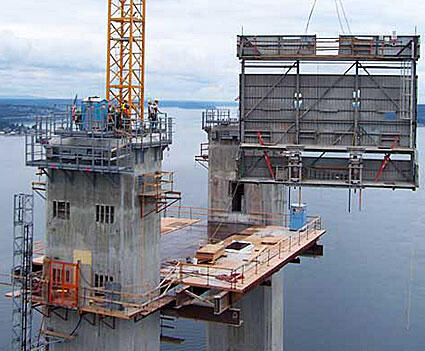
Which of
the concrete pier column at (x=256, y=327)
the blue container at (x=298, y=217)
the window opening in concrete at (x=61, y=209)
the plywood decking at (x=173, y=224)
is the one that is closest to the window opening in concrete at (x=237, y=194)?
the plywood decking at (x=173, y=224)

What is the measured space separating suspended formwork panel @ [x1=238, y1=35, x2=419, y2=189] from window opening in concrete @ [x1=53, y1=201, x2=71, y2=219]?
10567 millimetres

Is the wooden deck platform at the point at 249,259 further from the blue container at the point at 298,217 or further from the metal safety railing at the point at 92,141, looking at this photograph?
the metal safety railing at the point at 92,141

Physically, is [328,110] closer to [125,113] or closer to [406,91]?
[406,91]

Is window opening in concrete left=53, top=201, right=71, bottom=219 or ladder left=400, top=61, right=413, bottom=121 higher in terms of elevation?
ladder left=400, top=61, right=413, bottom=121

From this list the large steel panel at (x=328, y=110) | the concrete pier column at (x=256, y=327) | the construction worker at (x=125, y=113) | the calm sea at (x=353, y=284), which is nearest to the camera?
the construction worker at (x=125, y=113)

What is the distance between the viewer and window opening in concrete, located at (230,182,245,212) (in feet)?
154

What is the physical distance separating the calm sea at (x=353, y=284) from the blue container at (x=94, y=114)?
27.2 metres

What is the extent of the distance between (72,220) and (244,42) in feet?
44.6

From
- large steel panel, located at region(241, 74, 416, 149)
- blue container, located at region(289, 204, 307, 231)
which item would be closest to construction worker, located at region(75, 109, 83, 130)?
large steel panel, located at region(241, 74, 416, 149)

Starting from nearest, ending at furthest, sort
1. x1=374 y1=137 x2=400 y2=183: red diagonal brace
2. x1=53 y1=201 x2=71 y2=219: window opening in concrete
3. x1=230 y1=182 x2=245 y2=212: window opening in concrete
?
1. x1=53 y1=201 x2=71 y2=219: window opening in concrete
2. x1=374 y1=137 x2=400 y2=183: red diagonal brace
3. x1=230 y1=182 x2=245 y2=212: window opening in concrete

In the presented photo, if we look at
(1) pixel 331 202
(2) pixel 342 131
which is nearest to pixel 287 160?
(2) pixel 342 131

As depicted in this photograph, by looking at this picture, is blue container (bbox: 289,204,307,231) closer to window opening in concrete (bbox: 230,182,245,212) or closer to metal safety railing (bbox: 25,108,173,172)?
window opening in concrete (bbox: 230,182,245,212)

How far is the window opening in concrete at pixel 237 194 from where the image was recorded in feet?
154

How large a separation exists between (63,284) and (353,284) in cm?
4335
